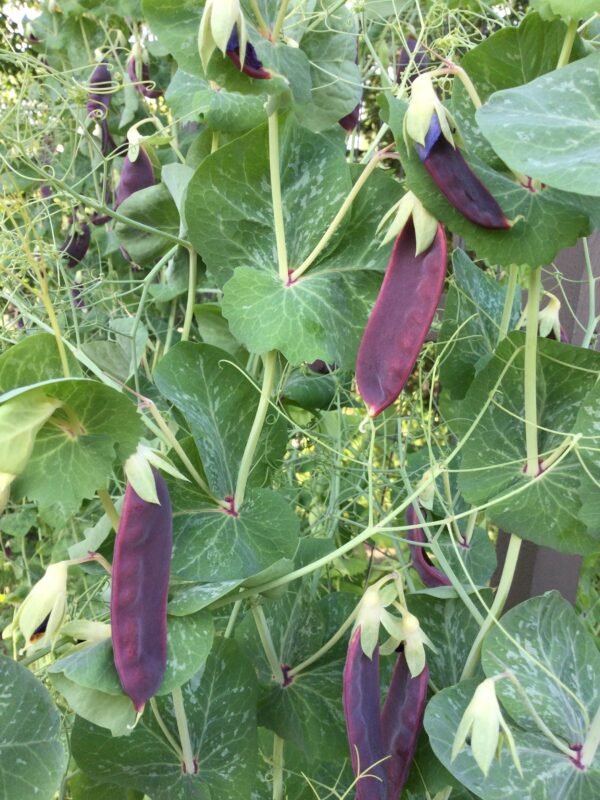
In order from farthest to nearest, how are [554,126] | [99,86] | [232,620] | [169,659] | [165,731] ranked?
[99,86] → [232,620] → [165,731] → [169,659] → [554,126]

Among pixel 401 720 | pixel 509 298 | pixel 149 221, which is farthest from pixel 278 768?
pixel 149 221

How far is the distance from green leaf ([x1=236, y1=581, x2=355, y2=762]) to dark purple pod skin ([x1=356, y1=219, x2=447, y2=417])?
1.09ft

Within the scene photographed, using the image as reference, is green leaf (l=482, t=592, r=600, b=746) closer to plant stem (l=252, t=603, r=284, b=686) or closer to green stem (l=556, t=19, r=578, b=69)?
plant stem (l=252, t=603, r=284, b=686)

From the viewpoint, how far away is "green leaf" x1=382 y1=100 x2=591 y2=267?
601 mm

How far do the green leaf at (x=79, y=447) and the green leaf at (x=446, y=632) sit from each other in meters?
0.35

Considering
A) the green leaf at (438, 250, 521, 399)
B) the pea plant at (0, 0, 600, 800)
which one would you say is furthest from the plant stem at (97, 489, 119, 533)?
the green leaf at (438, 250, 521, 399)

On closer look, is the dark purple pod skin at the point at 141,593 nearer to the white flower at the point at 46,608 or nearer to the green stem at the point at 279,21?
the white flower at the point at 46,608

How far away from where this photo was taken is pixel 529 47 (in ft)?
2.00

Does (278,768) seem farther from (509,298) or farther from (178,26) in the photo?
(178,26)

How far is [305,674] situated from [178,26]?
2.10 ft

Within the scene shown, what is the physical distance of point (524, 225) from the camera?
61 cm

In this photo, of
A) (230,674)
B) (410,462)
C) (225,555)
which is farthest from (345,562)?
(225,555)

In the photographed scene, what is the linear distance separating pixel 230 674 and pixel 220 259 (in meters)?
0.42

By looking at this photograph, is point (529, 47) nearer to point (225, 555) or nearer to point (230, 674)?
point (225, 555)
